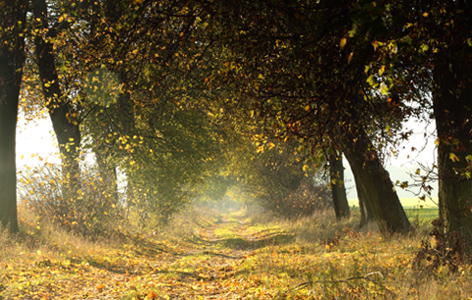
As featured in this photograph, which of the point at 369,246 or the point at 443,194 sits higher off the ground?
the point at 443,194

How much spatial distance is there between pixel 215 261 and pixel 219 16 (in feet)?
29.5

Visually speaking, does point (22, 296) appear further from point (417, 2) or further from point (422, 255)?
point (417, 2)

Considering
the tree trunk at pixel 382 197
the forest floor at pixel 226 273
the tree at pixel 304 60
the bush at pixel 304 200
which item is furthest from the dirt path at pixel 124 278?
the bush at pixel 304 200

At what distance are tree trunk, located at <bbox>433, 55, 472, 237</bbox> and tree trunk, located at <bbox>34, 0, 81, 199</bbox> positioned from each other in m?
10.7

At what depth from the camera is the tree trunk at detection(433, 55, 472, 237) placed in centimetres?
739

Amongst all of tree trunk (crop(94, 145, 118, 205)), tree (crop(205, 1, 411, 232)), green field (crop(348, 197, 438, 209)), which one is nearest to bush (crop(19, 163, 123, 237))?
tree trunk (crop(94, 145, 118, 205))

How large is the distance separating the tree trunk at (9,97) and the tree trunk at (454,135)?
36.4ft

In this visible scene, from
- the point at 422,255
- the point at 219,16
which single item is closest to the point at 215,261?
the point at 422,255

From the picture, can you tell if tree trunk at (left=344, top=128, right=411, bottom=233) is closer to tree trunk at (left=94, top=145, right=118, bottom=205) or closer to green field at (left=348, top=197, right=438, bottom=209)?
green field at (left=348, top=197, right=438, bottom=209)

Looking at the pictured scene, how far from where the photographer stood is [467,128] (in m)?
7.54

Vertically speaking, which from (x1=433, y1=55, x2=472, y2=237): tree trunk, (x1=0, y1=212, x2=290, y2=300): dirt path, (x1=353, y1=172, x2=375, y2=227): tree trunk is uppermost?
(x1=433, y1=55, x2=472, y2=237): tree trunk

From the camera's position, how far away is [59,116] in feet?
49.1

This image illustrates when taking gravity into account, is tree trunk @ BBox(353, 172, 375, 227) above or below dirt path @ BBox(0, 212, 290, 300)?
above

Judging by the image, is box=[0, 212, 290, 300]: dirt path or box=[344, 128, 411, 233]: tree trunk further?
box=[344, 128, 411, 233]: tree trunk
